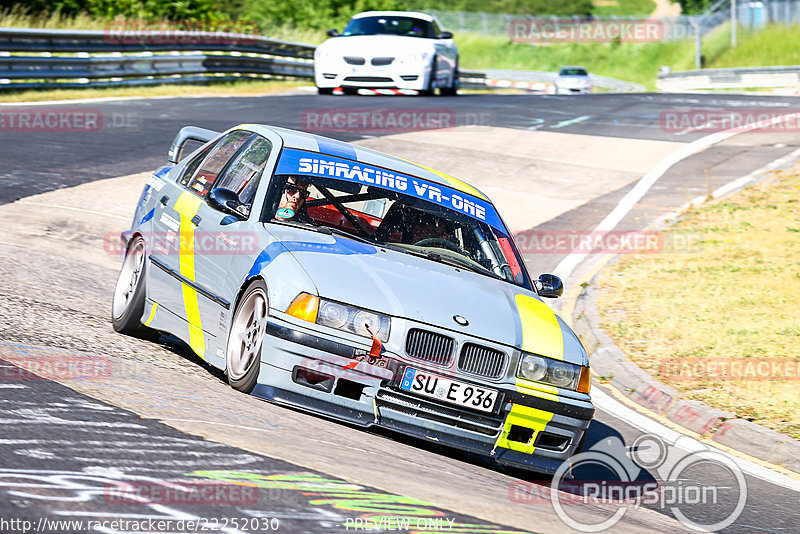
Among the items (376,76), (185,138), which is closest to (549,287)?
(185,138)

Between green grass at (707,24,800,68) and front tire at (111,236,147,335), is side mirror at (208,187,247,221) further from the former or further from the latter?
green grass at (707,24,800,68)

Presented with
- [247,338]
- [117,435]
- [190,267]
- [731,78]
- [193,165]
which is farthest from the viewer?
[731,78]

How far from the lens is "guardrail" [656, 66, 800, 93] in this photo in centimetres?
3778

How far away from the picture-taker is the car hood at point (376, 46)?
2392 centimetres

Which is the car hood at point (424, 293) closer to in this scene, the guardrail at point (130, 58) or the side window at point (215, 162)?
the side window at point (215, 162)

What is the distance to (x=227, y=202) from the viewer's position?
6863 mm

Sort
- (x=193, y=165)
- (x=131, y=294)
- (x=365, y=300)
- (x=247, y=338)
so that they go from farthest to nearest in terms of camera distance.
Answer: (x=193, y=165) → (x=131, y=294) → (x=247, y=338) → (x=365, y=300)

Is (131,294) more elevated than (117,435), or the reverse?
(117,435)

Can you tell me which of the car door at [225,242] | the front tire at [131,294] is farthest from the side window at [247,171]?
the front tire at [131,294]

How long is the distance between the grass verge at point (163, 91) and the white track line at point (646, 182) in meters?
11.4

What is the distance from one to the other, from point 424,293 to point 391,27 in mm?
19948

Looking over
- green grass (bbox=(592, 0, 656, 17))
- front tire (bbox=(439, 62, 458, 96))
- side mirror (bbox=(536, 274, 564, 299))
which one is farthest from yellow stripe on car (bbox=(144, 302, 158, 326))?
green grass (bbox=(592, 0, 656, 17))

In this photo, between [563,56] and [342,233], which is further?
[563,56]

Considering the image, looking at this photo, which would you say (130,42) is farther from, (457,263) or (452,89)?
(457,263)
